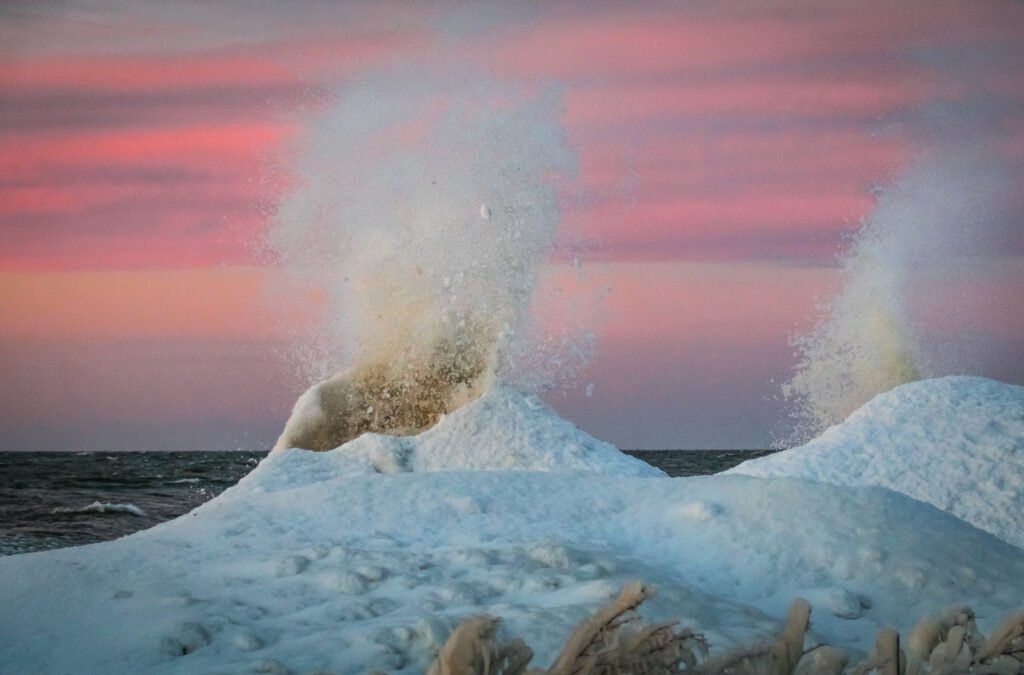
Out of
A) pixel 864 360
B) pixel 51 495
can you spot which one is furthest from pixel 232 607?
pixel 51 495

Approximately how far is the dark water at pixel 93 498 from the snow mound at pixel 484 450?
5.76 meters

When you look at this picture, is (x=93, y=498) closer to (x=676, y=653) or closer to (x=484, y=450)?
(x=484, y=450)

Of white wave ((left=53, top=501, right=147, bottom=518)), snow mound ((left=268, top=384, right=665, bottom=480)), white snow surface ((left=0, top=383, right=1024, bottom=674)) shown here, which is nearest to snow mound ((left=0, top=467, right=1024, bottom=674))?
white snow surface ((left=0, top=383, right=1024, bottom=674))

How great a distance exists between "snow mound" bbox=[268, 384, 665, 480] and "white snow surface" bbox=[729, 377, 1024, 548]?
5.38ft

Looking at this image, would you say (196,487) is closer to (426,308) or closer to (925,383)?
(426,308)

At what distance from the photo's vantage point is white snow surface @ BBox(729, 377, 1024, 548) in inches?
467

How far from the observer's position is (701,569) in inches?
324

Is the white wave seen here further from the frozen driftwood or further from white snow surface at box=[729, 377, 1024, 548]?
the frozen driftwood

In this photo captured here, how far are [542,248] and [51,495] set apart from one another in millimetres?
18011

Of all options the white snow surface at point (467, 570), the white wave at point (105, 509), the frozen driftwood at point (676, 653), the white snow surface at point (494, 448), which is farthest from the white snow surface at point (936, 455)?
the white wave at point (105, 509)

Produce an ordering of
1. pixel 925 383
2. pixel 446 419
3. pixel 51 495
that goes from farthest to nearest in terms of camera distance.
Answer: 1. pixel 51 495
2. pixel 925 383
3. pixel 446 419

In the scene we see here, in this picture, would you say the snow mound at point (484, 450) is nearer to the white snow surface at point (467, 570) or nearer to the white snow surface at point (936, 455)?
the white snow surface at point (936, 455)

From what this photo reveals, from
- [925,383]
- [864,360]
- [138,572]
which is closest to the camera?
[138,572]

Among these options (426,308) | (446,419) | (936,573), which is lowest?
(936,573)
